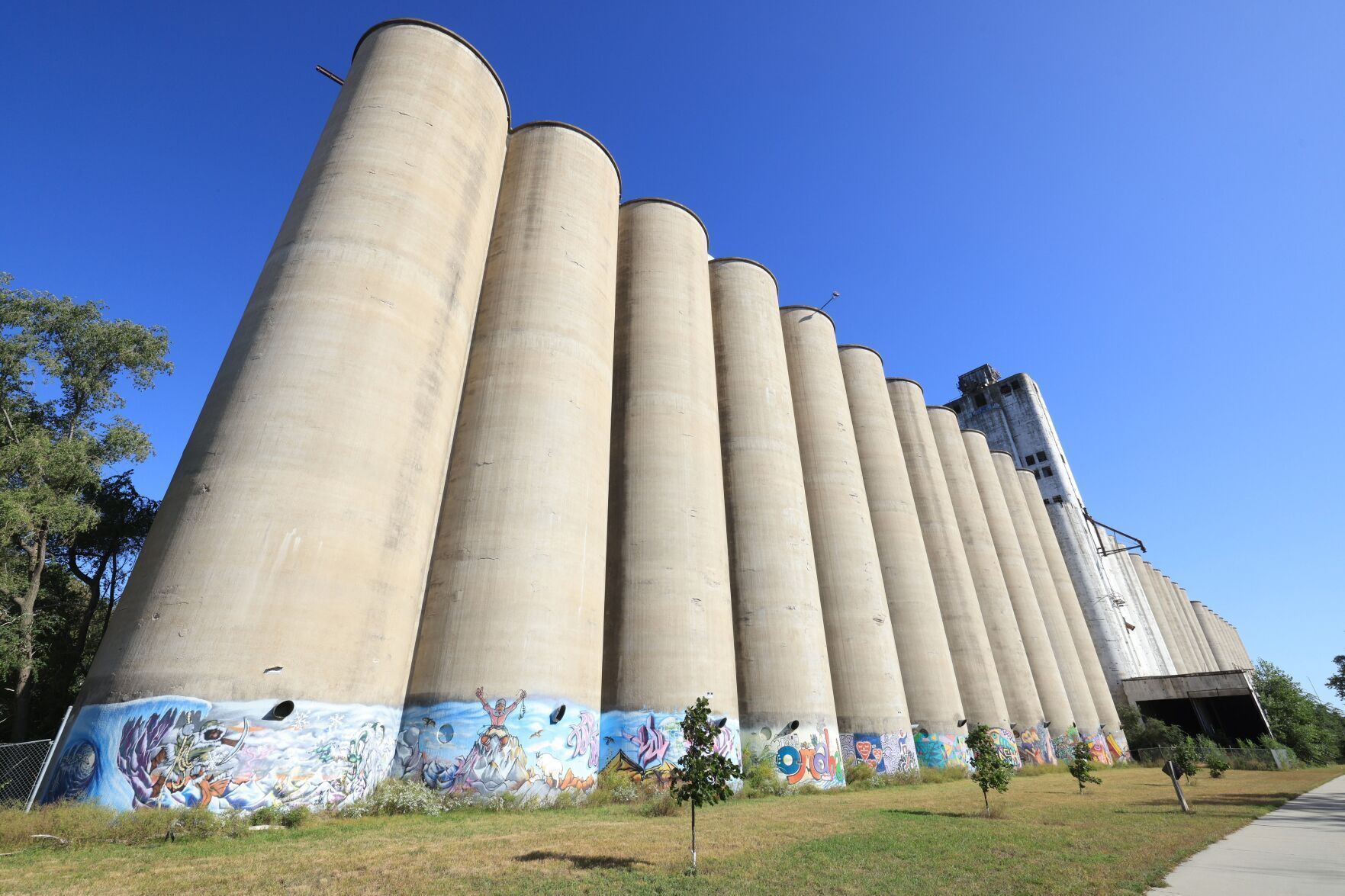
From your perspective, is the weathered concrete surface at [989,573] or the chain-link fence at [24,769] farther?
the weathered concrete surface at [989,573]

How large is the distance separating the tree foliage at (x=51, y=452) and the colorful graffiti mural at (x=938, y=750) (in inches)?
1459

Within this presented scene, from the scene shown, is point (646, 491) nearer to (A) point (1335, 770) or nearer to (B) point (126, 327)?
(B) point (126, 327)

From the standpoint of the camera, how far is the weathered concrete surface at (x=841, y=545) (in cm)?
2861

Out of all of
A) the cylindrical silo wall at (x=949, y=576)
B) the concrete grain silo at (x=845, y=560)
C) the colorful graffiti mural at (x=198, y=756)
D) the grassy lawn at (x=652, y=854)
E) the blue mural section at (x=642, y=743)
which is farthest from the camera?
the cylindrical silo wall at (x=949, y=576)

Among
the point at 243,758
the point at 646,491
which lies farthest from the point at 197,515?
the point at 646,491

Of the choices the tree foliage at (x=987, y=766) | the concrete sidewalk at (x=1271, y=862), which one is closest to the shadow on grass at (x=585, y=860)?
the concrete sidewalk at (x=1271, y=862)

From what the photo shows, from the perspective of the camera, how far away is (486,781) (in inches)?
655

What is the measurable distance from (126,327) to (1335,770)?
67.4 m

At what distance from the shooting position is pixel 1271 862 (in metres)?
10.2

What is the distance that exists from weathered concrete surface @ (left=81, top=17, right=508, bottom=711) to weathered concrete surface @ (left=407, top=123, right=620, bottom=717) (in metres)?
0.96

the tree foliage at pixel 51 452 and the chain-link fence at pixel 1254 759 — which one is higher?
the tree foliage at pixel 51 452

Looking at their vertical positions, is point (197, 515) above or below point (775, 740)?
above

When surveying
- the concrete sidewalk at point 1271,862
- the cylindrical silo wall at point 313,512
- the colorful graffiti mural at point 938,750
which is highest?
the cylindrical silo wall at point 313,512

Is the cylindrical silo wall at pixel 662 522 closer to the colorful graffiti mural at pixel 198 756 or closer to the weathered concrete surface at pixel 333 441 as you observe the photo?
the weathered concrete surface at pixel 333 441
